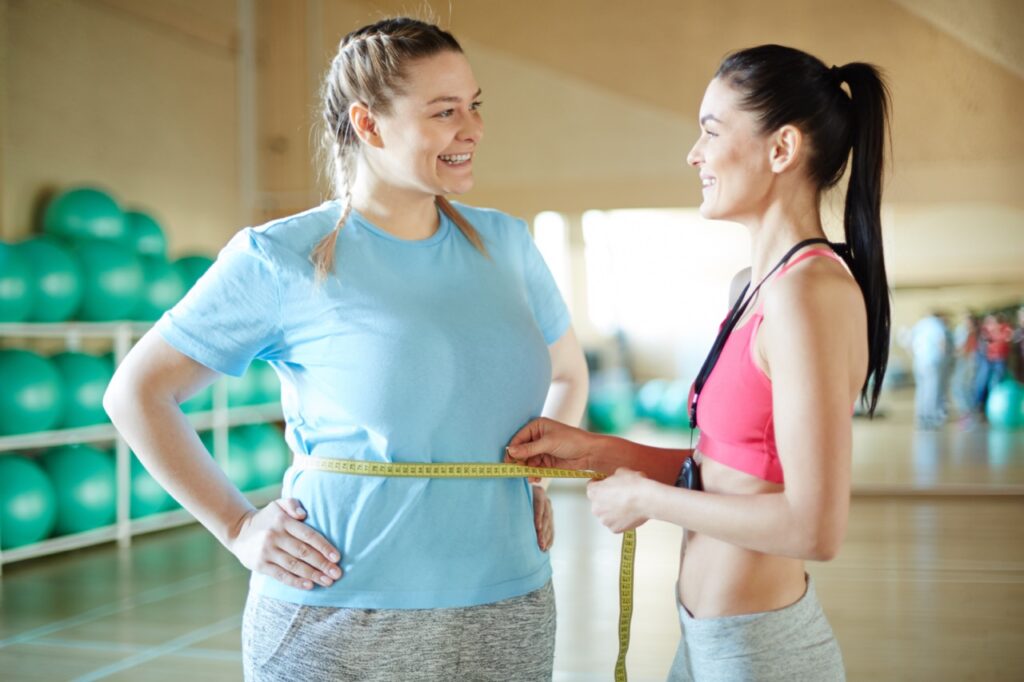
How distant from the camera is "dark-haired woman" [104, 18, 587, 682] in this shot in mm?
1401

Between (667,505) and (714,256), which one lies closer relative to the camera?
(667,505)

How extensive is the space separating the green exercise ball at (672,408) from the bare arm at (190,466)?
28.9 ft

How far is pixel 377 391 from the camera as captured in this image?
1395mm

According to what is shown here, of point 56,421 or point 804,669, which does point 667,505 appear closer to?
point 804,669

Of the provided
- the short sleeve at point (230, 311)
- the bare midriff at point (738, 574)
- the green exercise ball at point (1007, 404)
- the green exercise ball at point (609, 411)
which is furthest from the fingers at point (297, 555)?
the green exercise ball at point (1007, 404)

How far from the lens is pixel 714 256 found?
34.2 feet

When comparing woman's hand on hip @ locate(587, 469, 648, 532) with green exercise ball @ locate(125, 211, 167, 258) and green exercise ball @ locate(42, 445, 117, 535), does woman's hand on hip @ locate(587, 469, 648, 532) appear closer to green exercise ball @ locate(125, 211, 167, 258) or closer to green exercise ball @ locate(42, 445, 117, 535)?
green exercise ball @ locate(42, 445, 117, 535)

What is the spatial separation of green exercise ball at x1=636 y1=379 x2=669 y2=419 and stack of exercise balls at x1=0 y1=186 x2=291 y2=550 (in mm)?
5135

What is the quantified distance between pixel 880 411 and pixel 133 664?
9097mm

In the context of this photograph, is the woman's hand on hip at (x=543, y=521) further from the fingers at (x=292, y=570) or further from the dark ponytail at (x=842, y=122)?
the dark ponytail at (x=842, y=122)

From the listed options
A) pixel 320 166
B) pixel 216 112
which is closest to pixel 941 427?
pixel 216 112

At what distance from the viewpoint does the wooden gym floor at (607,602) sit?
3.71m

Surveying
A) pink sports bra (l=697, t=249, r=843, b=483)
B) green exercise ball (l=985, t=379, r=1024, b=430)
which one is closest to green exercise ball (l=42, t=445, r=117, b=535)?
pink sports bra (l=697, t=249, r=843, b=483)

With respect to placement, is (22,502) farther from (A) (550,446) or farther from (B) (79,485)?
(A) (550,446)
